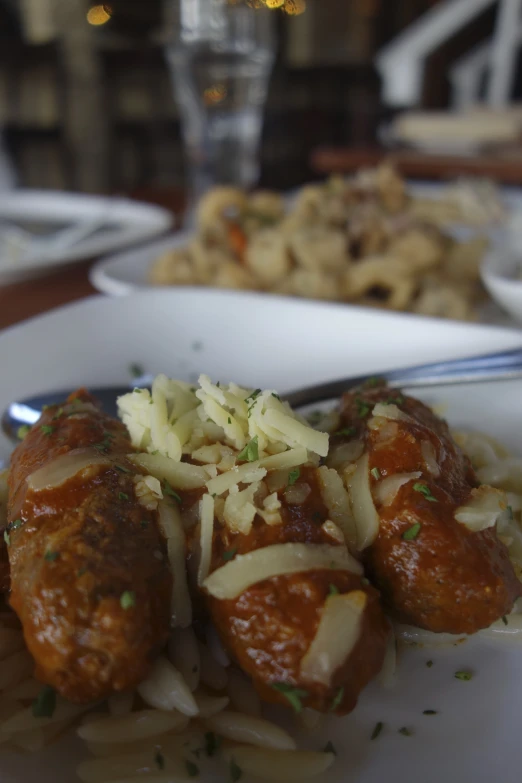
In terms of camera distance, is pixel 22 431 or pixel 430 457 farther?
pixel 22 431

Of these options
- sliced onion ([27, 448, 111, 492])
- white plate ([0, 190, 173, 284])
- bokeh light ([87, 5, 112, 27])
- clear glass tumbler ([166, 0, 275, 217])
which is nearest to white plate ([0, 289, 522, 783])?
sliced onion ([27, 448, 111, 492])

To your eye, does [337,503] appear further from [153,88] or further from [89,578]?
[153,88]

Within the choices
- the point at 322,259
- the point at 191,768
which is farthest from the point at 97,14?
the point at 191,768

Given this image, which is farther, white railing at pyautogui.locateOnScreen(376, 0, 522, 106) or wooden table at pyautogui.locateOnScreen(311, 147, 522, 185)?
white railing at pyautogui.locateOnScreen(376, 0, 522, 106)

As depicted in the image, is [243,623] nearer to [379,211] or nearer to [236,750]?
[236,750]

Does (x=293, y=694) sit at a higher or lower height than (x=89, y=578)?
lower

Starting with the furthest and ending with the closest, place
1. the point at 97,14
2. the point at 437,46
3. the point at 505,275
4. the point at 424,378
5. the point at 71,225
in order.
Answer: the point at 437,46, the point at 97,14, the point at 71,225, the point at 505,275, the point at 424,378

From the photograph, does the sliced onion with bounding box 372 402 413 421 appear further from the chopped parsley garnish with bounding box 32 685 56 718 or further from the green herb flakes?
the chopped parsley garnish with bounding box 32 685 56 718

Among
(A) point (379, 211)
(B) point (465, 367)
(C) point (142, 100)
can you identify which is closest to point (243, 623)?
(B) point (465, 367)
